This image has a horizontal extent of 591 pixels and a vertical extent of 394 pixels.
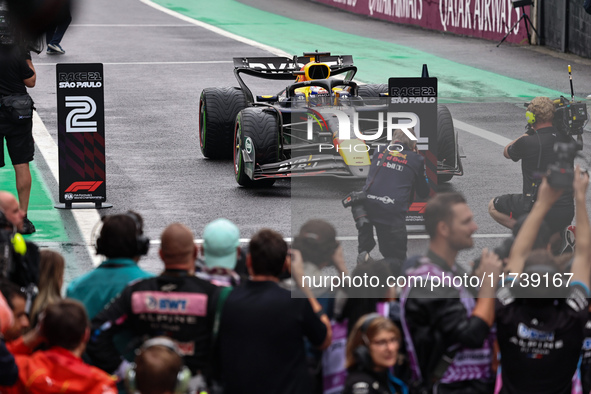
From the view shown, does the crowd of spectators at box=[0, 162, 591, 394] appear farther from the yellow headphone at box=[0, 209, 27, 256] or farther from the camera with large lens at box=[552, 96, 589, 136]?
the camera with large lens at box=[552, 96, 589, 136]

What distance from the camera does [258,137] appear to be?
12.4 metres

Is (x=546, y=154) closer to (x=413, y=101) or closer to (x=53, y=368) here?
(x=413, y=101)

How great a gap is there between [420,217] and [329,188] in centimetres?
256

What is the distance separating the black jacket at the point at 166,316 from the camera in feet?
16.2

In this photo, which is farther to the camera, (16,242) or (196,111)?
(196,111)

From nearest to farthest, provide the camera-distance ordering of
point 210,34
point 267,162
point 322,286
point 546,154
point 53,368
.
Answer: point 53,368, point 322,286, point 546,154, point 267,162, point 210,34

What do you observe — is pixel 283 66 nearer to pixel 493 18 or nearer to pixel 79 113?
pixel 79 113

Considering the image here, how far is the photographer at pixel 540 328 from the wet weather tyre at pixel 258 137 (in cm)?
750

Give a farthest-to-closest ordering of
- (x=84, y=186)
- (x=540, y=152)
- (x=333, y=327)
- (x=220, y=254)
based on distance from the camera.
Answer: (x=84, y=186)
(x=540, y=152)
(x=220, y=254)
(x=333, y=327)

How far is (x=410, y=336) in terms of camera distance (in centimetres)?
487

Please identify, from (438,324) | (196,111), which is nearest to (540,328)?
(438,324)

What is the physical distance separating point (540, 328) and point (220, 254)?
1.73m

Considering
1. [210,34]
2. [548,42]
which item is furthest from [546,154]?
[210,34]

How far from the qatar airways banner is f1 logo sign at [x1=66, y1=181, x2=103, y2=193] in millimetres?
17930
